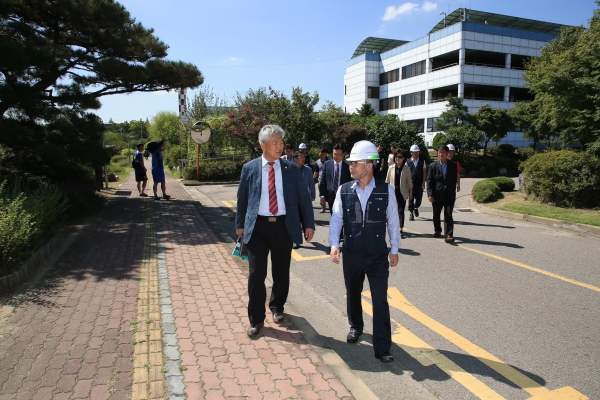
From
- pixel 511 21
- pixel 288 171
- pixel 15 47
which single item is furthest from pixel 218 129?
pixel 511 21

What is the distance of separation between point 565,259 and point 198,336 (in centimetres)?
609

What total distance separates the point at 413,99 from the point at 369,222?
51410 millimetres

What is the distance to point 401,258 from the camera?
23.6 ft

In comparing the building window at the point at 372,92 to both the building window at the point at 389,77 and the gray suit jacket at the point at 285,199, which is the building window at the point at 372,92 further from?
the gray suit jacket at the point at 285,199

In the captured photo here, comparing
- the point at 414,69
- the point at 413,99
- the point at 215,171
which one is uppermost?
the point at 414,69

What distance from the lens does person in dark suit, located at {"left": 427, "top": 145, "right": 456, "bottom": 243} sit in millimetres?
8273

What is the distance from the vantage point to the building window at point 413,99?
50519 millimetres

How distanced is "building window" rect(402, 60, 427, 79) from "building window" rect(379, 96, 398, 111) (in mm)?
3266

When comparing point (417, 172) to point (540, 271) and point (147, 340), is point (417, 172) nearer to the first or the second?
point (540, 271)

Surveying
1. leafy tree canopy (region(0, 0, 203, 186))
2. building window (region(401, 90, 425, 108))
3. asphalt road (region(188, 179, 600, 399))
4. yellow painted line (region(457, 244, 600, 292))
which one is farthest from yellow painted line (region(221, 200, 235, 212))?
building window (region(401, 90, 425, 108))

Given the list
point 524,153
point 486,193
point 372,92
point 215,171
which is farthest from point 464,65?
point 486,193

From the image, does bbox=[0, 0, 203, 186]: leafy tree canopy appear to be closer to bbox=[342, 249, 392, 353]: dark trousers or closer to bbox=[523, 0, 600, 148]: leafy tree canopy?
bbox=[342, 249, 392, 353]: dark trousers

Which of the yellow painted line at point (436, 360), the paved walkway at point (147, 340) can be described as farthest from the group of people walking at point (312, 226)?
the paved walkway at point (147, 340)

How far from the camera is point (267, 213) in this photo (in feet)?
13.8
